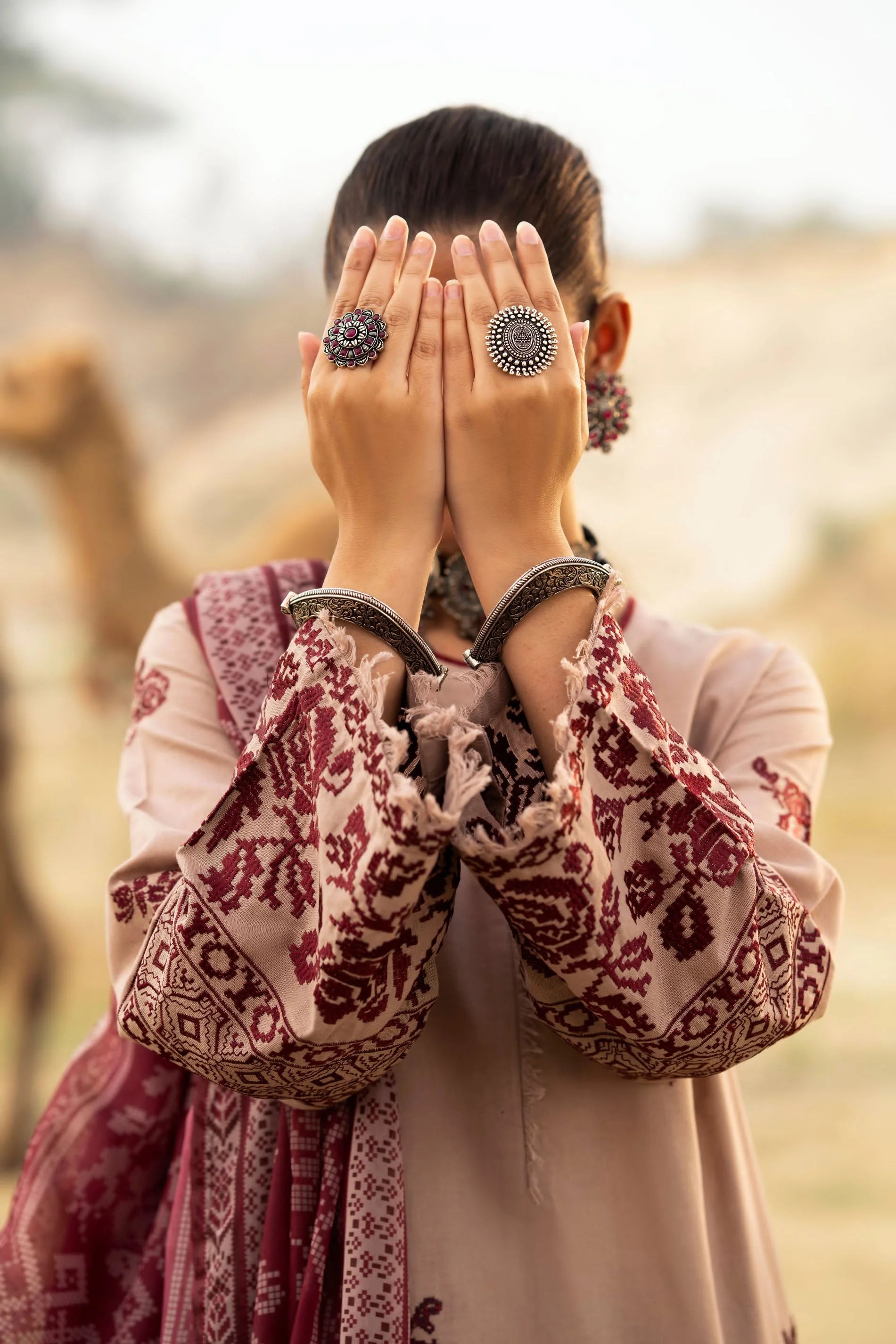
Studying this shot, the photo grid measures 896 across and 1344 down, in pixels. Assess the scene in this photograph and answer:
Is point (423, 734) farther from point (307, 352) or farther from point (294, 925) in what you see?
point (307, 352)

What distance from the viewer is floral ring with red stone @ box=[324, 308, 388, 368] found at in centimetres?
79

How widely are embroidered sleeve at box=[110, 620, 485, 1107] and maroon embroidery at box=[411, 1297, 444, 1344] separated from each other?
19 cm

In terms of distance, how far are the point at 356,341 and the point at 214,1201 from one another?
0.67m

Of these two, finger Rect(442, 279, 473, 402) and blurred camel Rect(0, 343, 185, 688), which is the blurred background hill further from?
finger Rect(442, 279, 473, 402)

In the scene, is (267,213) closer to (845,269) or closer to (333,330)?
(845,269)

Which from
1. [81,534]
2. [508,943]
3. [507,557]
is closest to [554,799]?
[507,557]

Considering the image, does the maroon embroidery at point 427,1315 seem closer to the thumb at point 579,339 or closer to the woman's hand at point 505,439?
the woman's hand at point 505,439

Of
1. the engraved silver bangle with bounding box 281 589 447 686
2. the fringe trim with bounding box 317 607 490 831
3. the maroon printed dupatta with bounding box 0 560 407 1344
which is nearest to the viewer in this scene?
the fringe trim with bounding box 317 607 490 831

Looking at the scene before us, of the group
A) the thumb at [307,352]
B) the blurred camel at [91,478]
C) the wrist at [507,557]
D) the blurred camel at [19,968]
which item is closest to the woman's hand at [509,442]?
the wrist at [507,557]

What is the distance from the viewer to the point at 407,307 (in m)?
0.80

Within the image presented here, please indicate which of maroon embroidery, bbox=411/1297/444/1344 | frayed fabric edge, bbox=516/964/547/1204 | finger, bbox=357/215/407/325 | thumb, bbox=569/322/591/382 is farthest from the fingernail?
maroon embroidery, bbox=411/1297/444/1344

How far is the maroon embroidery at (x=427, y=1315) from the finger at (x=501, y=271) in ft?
2.35

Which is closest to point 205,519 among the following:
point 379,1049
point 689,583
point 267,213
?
point 267,213

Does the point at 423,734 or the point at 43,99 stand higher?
the point at 43,99
